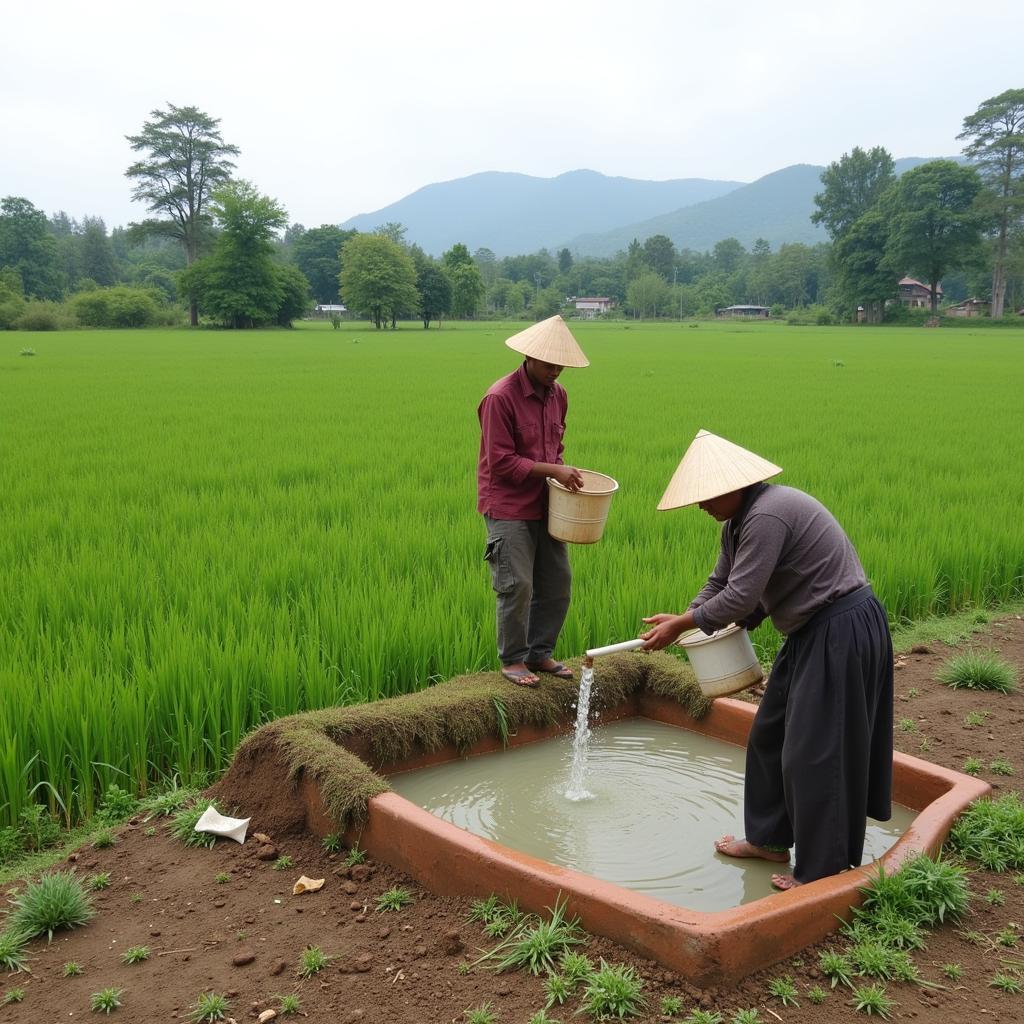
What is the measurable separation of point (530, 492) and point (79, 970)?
2131 mm

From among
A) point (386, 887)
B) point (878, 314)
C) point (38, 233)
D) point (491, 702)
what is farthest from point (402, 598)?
point (38, 233)

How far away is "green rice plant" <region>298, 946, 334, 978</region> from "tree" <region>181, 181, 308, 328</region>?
169ft

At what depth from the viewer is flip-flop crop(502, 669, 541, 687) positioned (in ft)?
12.2

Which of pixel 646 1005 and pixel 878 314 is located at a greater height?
pixel 878 314

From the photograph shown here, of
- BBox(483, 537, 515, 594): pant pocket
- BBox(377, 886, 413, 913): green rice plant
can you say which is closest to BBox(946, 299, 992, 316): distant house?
BBox(483, 537, 515, 594): pant pocket

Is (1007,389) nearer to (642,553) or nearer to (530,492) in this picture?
(642,553)

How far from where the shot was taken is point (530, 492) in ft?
11.9

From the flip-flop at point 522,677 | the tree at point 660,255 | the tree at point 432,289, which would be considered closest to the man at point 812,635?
the flip-flop at point 522,677

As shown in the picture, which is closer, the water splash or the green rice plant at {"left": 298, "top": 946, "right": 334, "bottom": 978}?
the green rice plant at {"left": 298, "top": 946, "right": 334, "bottom": 978}

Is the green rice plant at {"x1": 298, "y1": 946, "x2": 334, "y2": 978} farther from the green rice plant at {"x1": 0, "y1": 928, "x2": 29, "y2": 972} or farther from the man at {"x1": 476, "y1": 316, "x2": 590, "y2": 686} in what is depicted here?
the man at {"x1": 476, "y1": 316, "x2": 590, "y2": 686}

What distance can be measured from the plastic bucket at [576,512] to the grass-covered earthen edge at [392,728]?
2.17ft

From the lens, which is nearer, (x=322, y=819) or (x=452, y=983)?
(x=452, y=983)

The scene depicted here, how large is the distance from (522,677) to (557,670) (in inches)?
8.3

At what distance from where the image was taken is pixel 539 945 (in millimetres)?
2199
